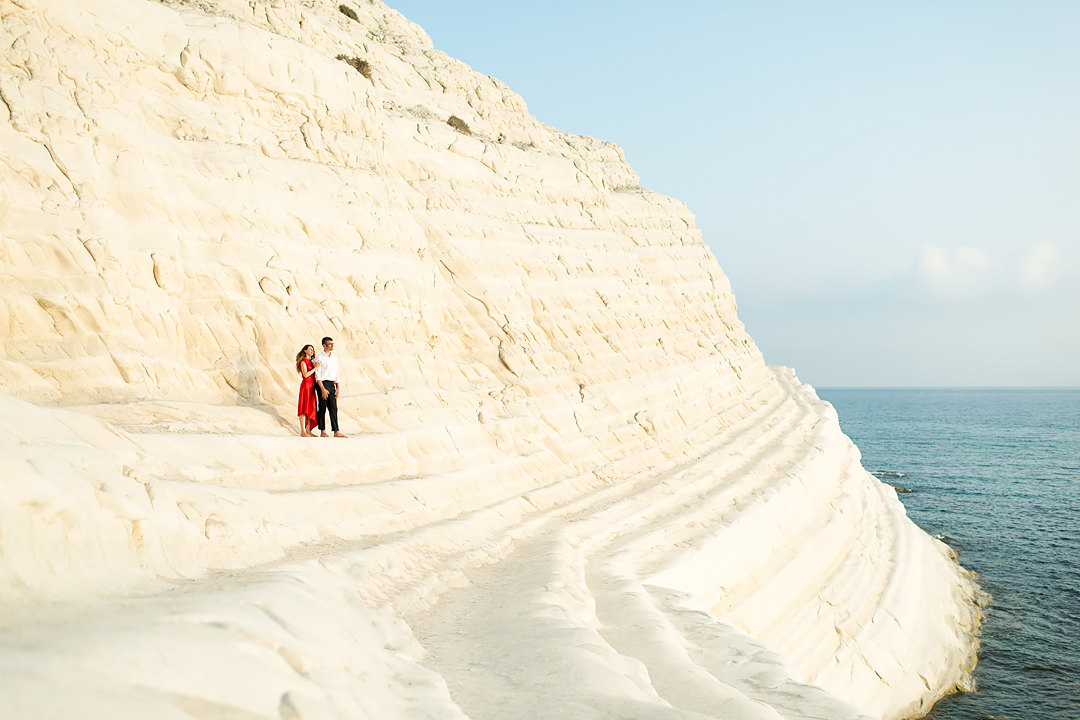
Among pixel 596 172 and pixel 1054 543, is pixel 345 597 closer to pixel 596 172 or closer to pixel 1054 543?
pixel 596 172

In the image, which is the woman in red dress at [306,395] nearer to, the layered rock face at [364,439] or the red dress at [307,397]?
the red dress at [307,397]

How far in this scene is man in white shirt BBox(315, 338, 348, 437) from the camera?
10031mm

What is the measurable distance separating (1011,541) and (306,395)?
27955 mm

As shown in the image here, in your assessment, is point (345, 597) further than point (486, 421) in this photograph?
No

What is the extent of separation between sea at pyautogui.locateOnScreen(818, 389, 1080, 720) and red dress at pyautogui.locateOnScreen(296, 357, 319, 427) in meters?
13.7

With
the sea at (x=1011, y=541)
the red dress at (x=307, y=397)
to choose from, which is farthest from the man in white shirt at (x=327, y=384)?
the sea at (x=1011, y=541)

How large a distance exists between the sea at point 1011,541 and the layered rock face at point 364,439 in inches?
48.9

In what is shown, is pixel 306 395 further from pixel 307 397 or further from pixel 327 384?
pixel 327 384

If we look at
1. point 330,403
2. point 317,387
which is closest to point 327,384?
point 317,387

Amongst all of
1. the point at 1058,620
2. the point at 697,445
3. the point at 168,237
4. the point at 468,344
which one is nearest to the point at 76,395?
the point at 168,237

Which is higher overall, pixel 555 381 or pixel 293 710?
pixel 555 381

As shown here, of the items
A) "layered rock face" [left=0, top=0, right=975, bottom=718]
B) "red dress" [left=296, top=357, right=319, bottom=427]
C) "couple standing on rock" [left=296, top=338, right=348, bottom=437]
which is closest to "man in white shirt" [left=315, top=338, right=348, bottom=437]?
"couple standing on rock" [left=296, top=338, right=348, bottom=437]

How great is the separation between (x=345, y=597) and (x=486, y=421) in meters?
7.00

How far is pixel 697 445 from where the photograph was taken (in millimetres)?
18469
